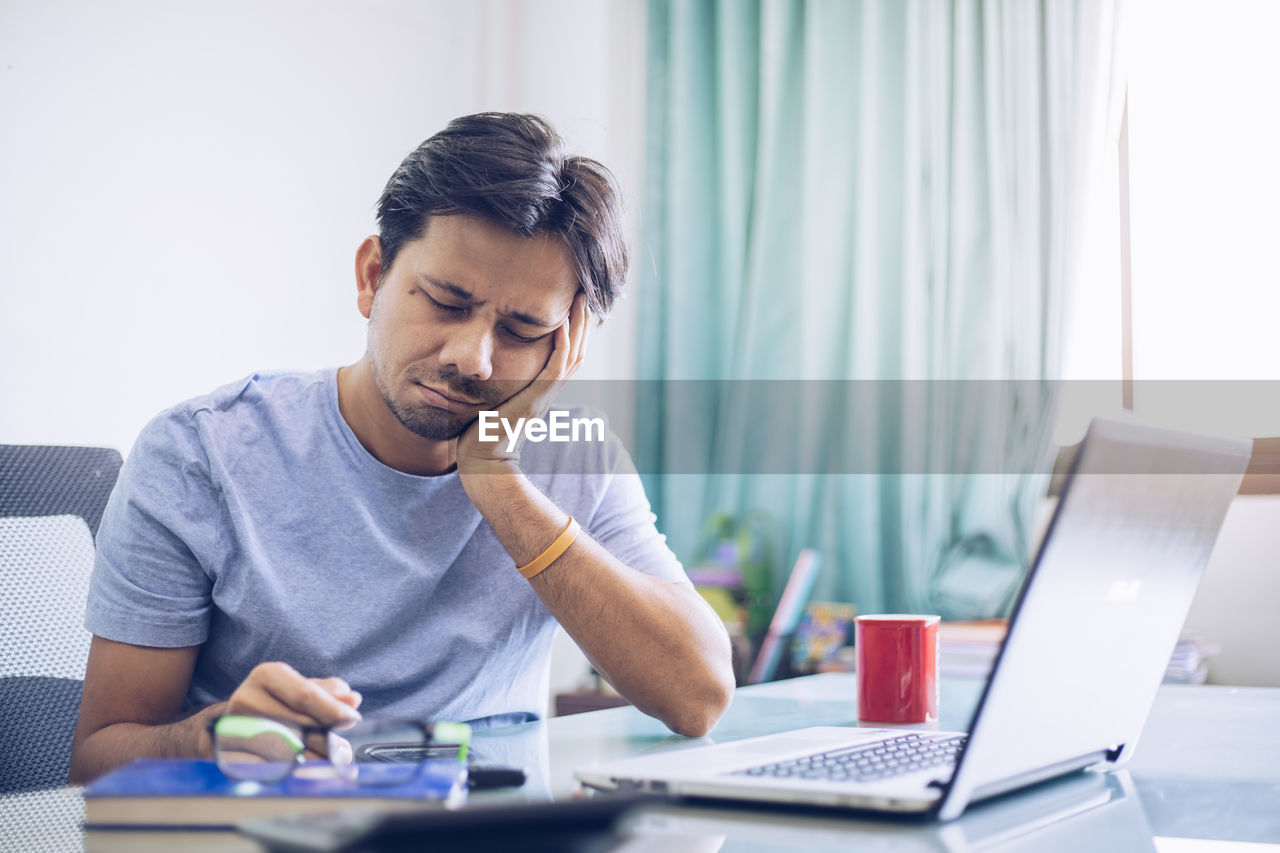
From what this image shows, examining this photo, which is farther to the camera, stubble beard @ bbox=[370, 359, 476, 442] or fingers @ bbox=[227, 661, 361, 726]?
stubble beard @ bbox=[370, 359, 476, 442]

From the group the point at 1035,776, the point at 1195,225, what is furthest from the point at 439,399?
the point at 1195,225

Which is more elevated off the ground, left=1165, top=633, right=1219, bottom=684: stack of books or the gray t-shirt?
the gray t-shirt

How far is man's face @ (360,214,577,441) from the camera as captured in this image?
1068 mm

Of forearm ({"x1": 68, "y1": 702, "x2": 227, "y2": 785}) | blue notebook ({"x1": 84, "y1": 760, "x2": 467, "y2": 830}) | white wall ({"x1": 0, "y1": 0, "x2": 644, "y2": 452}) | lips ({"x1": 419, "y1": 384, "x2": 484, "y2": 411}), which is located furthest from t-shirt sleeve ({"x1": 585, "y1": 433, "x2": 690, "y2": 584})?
white wall ({"x1": 0, "y1": 0, "x2": 644, "y2": 452})

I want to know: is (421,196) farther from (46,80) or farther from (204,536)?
(46,80)

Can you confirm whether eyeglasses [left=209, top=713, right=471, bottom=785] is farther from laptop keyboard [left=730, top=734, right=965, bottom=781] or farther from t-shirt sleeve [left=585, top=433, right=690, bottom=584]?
t-shirt sleeve [left=585, top=433, right=690, bottom=584]

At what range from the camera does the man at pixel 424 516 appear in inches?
38.9

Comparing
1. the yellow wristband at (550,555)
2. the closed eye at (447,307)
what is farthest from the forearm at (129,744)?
the closed eye at (447,307)

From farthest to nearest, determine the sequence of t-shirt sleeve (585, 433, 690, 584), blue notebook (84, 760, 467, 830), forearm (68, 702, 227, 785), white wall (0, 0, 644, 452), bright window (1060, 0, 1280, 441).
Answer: bright window (1060, 0, 1280, 441), white wall (0, 0, 644, 452), t-shirt sleeve (585, 433, 690, 584), forearm (68, 702, 227, 785), blue notebook (84, 760, 467, 830)

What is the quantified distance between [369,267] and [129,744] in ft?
1.86

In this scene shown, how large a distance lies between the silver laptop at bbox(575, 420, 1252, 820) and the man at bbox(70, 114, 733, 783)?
30 cm

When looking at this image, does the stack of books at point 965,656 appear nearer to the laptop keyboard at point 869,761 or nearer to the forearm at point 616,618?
the forearm at point 616,618

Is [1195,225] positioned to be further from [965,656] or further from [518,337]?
[518,337]

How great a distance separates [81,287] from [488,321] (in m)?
0.91
